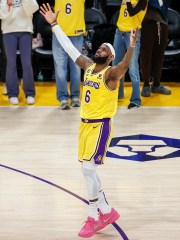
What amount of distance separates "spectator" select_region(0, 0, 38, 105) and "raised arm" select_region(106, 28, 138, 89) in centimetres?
425

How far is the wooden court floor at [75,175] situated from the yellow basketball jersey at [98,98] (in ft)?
3.24

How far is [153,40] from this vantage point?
1013cm

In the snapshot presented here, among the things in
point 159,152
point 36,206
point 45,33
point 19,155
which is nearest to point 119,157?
point 159,152

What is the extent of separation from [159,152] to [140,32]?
240 cm

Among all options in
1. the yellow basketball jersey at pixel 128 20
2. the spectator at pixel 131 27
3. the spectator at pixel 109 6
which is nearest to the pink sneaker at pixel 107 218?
the spectator at pixel 131 27

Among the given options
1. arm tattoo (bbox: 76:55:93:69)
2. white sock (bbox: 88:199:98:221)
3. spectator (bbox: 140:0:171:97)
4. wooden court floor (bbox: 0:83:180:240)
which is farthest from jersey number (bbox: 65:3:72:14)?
white sock (bbox: 88:199:98:221)

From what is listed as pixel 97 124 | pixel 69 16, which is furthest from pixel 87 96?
pixel 69 16

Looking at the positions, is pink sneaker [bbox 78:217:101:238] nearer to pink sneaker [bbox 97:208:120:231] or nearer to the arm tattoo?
pink sneaker [bbox 97:208:120:231]

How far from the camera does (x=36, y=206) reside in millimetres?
6332

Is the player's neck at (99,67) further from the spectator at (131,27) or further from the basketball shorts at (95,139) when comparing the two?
the spectator at (131,27)

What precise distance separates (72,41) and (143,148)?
225 centimetres

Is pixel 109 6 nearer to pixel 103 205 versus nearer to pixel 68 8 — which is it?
pixel 68 8

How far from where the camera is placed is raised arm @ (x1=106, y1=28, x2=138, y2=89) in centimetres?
563

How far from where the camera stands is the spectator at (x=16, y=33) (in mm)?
9696
